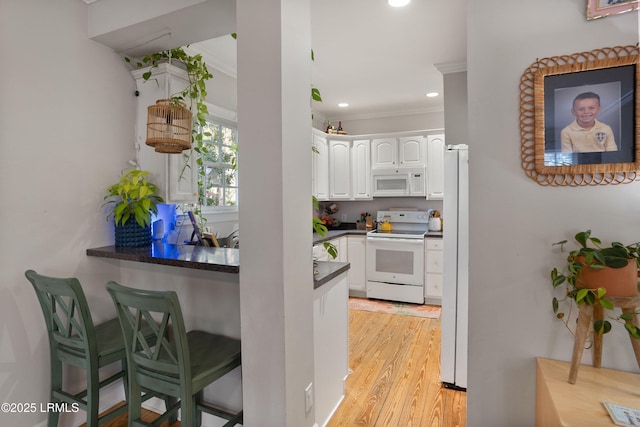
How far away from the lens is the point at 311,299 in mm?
1644

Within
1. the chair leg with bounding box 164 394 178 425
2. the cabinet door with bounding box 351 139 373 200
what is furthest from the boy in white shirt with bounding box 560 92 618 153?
the cabinet door with bounding box 351 139 373 200

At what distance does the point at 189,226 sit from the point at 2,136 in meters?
1.28

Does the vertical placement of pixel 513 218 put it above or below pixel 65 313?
above

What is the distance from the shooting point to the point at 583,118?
1113mm

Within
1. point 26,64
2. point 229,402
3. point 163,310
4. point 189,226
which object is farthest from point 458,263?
point 26,64

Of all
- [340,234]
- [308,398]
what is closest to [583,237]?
[308,398]

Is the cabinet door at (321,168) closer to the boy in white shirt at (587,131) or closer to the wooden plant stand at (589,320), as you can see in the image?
the boy in white shirt at (587,131)

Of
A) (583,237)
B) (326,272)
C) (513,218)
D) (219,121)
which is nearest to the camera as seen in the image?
(583,237)

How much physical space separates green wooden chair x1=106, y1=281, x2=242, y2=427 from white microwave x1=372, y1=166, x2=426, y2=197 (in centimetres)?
350

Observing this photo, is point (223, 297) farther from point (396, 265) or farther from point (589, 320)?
point (396, 265)

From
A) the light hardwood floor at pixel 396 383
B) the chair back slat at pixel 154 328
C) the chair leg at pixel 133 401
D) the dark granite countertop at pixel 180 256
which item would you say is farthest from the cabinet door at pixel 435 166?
the chair leg at pixel 133 401

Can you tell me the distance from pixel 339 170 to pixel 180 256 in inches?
136

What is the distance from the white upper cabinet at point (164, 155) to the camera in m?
2.22

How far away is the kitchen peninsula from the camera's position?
1.82 meters
